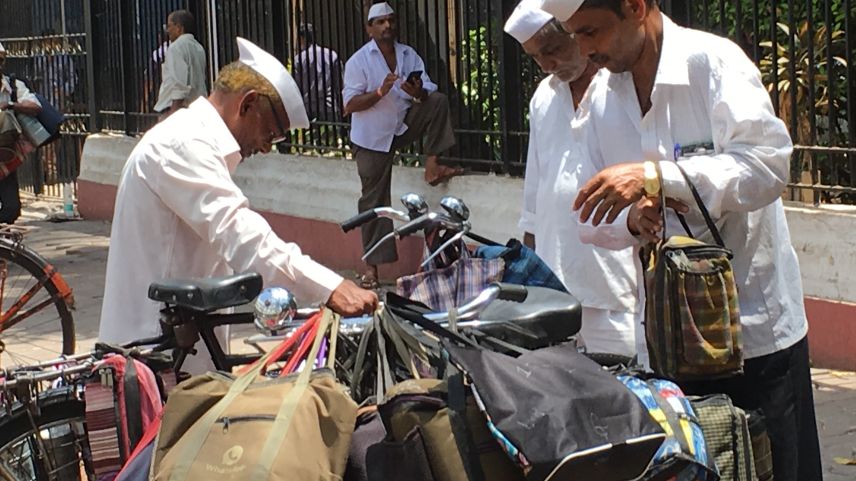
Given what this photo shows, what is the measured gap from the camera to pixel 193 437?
2.60 meters

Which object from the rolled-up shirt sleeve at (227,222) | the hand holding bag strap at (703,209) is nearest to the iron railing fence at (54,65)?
the rolled-up shirt sleeve at (227,222)

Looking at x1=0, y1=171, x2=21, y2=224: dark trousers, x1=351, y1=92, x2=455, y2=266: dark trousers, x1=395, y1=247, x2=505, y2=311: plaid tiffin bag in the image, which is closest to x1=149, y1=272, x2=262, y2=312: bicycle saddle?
x1=395, y1=247, x2=505, y2=311: plaid tiffin bag

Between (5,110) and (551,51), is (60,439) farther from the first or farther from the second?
(5,110)

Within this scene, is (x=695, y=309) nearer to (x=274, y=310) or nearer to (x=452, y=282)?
(x=452, y=282)

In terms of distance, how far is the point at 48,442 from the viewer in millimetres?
3840

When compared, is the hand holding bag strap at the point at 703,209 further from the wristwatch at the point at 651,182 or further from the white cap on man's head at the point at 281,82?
the white cap on man's head at the point at 281,82

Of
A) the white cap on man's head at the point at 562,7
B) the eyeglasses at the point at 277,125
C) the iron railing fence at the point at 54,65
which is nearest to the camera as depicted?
the white cap on man's head at the point at 562,7

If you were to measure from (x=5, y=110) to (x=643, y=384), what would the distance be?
261 inches

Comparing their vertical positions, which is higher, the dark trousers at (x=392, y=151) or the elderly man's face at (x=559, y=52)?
the elderly man's face at (x=559, y=52)

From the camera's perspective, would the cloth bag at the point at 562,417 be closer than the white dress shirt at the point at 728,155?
Yes

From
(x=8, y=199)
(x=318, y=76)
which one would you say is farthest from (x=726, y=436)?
(x=318, y=76)

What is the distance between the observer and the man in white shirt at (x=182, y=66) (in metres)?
12.9

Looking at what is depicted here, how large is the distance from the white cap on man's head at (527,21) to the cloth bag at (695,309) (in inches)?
68.3

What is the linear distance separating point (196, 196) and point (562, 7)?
1.31m
